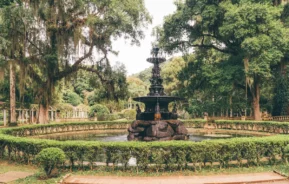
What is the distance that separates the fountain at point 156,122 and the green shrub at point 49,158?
6.77m

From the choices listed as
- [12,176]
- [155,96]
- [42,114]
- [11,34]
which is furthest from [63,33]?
[12,176]

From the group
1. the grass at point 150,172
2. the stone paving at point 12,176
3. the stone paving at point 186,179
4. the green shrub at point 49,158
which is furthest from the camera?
the grass at point 150,172

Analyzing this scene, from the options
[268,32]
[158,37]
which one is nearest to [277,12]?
[268,32]

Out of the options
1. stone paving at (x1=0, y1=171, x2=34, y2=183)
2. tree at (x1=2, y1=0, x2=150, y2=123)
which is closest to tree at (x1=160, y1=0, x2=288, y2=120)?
tree at (x1=2, y1=0, x2=150, y2=123)

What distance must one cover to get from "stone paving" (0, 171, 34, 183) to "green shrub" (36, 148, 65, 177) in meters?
1.10

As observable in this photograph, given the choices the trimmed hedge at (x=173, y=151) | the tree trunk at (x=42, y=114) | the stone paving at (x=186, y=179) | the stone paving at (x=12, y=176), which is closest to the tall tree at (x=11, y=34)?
the tree trunk at (x=42, y=114)

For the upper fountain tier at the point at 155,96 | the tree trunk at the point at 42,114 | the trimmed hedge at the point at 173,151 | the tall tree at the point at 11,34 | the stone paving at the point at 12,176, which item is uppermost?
the tall tree at the point at 11,34

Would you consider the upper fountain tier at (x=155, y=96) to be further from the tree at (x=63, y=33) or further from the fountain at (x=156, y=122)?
the tree at (x=63, y=33)

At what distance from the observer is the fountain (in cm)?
1454

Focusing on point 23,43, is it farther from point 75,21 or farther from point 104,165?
point 104,165

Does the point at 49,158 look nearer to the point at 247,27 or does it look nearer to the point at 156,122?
the point at 156,122

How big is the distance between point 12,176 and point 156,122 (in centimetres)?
784

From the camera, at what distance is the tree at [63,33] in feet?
72.3

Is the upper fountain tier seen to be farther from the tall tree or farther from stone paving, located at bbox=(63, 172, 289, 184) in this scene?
the tall tree
